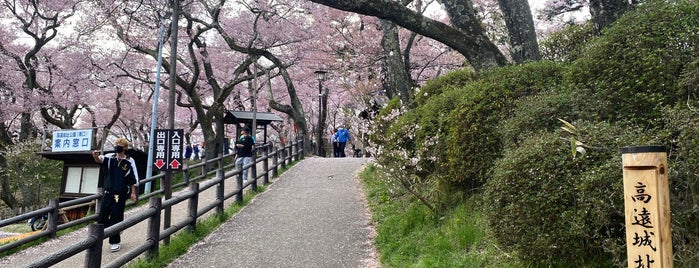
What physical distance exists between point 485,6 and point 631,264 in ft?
→ 55.6

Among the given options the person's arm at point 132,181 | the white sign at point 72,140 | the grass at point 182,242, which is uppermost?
the white sign at point 72,140

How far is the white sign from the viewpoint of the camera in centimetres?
1311

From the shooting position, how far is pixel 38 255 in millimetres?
7551

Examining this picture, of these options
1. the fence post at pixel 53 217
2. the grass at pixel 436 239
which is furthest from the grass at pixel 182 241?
the grass at pixel 436 239

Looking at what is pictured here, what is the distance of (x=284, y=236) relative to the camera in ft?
22.5

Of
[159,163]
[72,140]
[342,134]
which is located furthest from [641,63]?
[342,134]

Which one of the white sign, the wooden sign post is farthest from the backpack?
the wooden sign post

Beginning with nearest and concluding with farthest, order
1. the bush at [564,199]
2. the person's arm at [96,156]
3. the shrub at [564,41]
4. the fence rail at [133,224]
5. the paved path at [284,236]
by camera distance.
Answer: the bush at [564,199] < the fence rail at [133,224] < the paved path at [284,236] < the person's arm at [96,156] < the shrub at [564,41]

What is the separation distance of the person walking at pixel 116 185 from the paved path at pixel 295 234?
126 cm

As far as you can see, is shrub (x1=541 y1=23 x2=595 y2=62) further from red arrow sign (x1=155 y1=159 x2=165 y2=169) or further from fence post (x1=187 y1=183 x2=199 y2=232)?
red arrow sign (x1=155 y1=159 x2=165 y2=169)

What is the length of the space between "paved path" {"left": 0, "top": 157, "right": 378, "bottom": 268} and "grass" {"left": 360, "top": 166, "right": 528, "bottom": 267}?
31 cm

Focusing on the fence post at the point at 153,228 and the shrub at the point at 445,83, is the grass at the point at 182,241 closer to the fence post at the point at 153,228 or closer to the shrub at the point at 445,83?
the fence post at the point at 153,228

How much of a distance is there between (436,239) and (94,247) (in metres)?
3.47

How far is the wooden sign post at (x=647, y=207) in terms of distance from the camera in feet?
6.61
